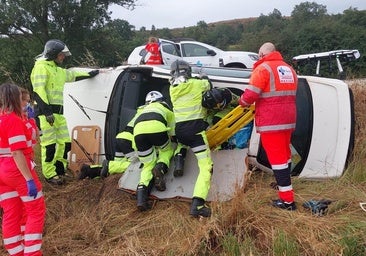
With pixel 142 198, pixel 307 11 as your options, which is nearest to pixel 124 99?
pixel 142 198

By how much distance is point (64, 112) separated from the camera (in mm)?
6305

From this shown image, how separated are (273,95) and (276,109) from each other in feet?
0.47

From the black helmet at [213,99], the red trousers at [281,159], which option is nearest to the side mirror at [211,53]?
the black helmet at [213,99]

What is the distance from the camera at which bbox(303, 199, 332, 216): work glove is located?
4.11 metres

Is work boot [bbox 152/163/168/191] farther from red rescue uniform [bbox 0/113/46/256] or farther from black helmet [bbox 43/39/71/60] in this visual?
black helmet [bbox 43/39/71/60]

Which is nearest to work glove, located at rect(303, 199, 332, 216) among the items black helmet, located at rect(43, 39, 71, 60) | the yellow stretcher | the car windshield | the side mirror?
the yellow stretcher

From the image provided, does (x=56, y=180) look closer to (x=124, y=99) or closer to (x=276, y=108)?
(x=124, y=99)

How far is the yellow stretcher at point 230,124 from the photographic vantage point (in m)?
4.90

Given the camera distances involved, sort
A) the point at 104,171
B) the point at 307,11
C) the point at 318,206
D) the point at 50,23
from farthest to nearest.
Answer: the point at 307,11
the point at 50,23
the point at 104,171
the point at 318,206

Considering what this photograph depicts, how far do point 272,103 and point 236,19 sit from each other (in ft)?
208

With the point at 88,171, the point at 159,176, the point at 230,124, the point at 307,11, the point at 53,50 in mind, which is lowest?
the point at 88,171

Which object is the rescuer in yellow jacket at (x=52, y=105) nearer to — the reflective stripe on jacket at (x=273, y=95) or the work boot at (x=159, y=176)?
the work boot at (x=159, y=176)

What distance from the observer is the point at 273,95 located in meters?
4.43

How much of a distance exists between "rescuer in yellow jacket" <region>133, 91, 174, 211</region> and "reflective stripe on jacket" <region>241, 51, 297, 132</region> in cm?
89
